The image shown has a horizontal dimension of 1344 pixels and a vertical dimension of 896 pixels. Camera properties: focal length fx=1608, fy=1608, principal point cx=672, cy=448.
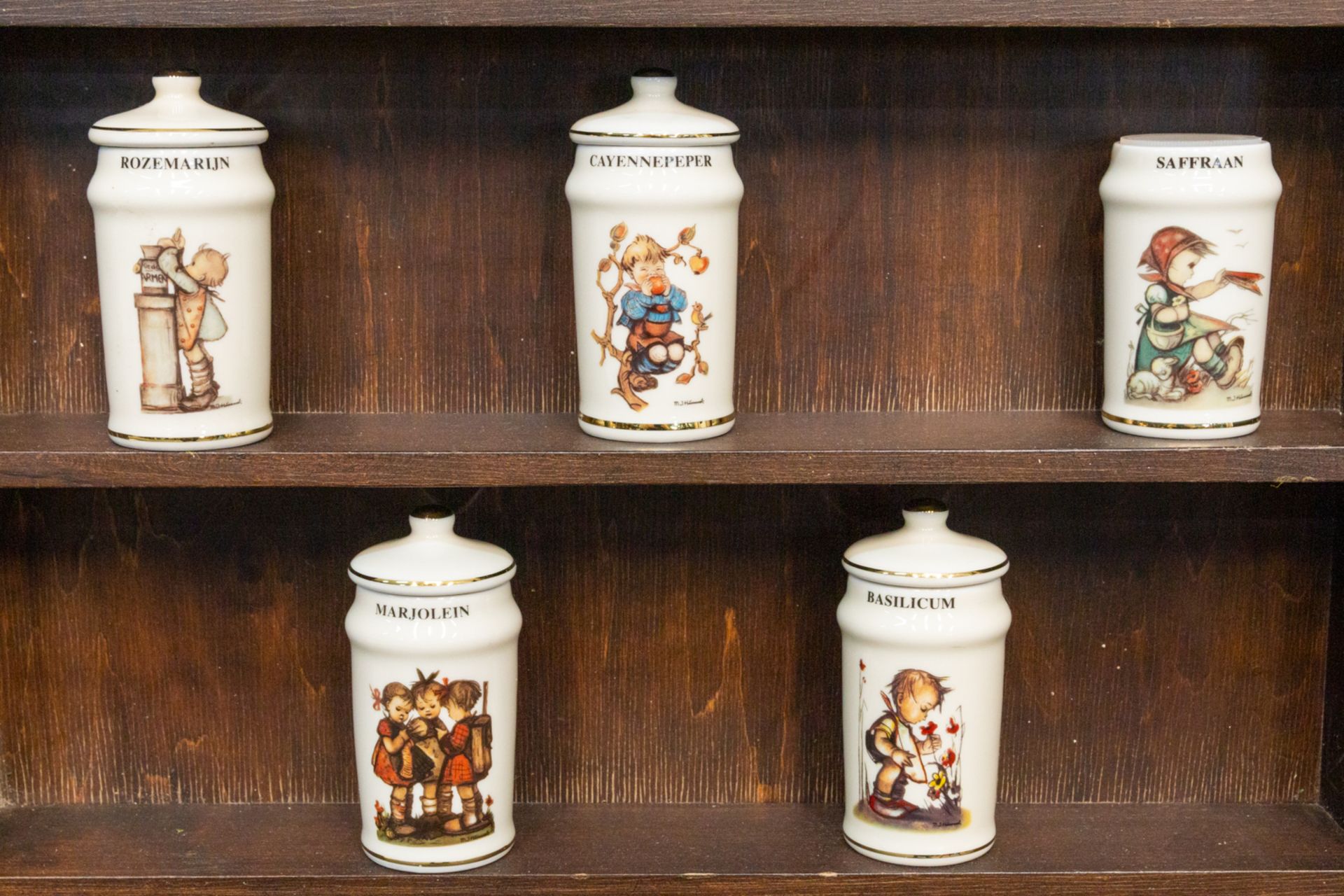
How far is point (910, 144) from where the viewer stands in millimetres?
1234

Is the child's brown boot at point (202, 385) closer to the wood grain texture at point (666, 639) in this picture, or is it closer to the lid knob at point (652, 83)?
the wood grain texture at point (666, 639)

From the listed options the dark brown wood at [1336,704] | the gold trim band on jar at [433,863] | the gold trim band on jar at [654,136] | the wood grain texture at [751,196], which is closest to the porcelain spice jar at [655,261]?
the gold trim band on jar at [654,136]

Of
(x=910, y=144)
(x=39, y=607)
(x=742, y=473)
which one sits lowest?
(x=39, y=607)

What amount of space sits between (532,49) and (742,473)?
371 millimetres

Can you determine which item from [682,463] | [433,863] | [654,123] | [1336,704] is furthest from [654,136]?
[1336,704]

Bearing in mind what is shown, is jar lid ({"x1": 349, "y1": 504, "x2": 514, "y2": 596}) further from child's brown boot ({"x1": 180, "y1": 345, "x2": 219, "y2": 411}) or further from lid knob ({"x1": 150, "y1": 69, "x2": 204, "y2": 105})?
lid knob ({"x1": 150, "y1": 69, "x2": 204, "y2": 105})

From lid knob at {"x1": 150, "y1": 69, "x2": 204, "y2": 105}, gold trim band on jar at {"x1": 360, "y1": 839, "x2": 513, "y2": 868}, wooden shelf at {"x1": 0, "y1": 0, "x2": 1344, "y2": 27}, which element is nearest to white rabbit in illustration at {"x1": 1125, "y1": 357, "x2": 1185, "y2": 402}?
wooden shelf at {"x1": 0, "y1": 0, "x2": 1344, "y2": 27}

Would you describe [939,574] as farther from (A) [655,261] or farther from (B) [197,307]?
(B) [197,307]

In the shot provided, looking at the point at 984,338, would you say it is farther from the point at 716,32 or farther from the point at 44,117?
the point at 44,117

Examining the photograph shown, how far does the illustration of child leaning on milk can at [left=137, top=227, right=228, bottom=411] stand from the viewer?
1082 mm

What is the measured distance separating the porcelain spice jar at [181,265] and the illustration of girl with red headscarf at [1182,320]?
620mm

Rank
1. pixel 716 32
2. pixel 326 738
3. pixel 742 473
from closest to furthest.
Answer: pixel 742 473 < pixel 716 32 < pixel 326 738

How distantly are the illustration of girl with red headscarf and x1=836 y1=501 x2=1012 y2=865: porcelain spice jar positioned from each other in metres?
0.18

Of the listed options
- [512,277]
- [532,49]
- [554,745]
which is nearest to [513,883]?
[554,745]
